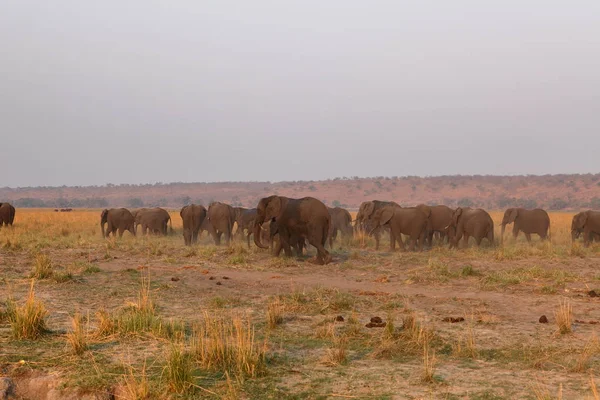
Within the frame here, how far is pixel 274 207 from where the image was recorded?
18.3 metres

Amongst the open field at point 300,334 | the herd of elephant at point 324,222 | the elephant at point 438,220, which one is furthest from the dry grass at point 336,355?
the elephant at point 438,220

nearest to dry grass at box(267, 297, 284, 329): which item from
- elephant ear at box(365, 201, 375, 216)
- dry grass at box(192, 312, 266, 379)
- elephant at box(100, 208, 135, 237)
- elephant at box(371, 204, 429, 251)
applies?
dry grass at box(192, 312, 266, 379)

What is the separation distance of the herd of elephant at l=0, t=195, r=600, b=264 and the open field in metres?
2.13

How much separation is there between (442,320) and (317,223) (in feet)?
27.8

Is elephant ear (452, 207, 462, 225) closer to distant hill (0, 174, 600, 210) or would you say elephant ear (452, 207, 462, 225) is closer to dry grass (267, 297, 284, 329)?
dry grass (267, 297, 284, 329)

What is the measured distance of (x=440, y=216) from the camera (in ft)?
80.2

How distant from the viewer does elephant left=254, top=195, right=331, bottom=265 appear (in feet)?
59.7

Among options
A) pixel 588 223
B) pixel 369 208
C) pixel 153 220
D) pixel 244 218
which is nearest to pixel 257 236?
pixel 244 218

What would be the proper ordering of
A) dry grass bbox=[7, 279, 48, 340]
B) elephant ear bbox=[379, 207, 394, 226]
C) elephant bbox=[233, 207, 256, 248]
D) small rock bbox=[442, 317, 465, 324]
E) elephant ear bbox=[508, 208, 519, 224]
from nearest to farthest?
dry grass bbox=[7, 279, 48, 340] < small rock bbox=[442, 317, 465, 324] < elephant ear bbox=[379, 207, 394, 226] < elephant bbox=[233, 207, 256, 248] < elephant ear bbox=[508, 208, 519, 224]

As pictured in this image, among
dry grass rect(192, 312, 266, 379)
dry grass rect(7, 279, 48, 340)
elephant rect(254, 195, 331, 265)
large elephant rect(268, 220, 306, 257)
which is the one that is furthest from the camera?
large elephant rect(268, 220, 306, 257)

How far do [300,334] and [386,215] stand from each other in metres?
14.6

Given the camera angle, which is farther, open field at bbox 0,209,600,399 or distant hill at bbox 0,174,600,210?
distant hill at bbox 0,174,600,210

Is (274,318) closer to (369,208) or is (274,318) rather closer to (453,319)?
(453,319)

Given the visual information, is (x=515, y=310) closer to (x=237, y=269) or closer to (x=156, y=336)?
(x=156, y=336)
